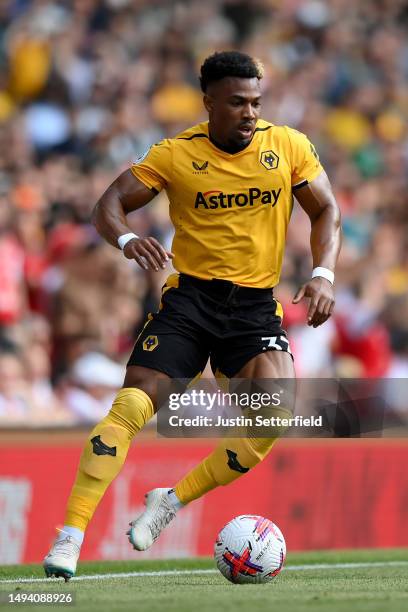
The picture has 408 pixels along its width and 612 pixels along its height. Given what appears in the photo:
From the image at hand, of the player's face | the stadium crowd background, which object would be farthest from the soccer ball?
the stadium crowd background

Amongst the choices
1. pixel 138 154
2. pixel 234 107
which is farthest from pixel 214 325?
pixel 138 154

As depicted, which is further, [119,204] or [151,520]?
[119,204]

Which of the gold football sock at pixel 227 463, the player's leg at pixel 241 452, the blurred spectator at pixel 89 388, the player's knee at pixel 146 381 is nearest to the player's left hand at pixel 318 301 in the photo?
the player's leg at pixel 241 452

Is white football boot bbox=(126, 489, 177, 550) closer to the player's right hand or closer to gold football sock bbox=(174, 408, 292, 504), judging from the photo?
gold football sock bbox=(174, 408, 292, 504)

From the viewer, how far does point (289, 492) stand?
Result: 1206 centimetres

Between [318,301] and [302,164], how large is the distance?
93 cm

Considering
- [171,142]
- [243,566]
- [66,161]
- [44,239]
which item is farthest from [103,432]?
[66,161]

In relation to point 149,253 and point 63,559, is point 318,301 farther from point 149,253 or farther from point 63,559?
point 63,559

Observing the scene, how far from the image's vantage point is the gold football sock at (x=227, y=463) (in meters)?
7.66

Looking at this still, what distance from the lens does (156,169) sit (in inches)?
303

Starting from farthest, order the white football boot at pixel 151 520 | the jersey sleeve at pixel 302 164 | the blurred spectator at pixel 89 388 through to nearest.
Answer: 1. the blurred spectator at pixel 89 388
2. the jersey sleeve at pixel 302 164
3. the white football boot at pixel 151 520

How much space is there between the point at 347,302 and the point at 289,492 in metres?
3.11

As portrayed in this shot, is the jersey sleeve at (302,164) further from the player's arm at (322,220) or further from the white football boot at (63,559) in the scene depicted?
the white football boot at (63,559)

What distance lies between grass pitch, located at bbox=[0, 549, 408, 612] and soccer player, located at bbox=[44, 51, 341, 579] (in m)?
0.54
